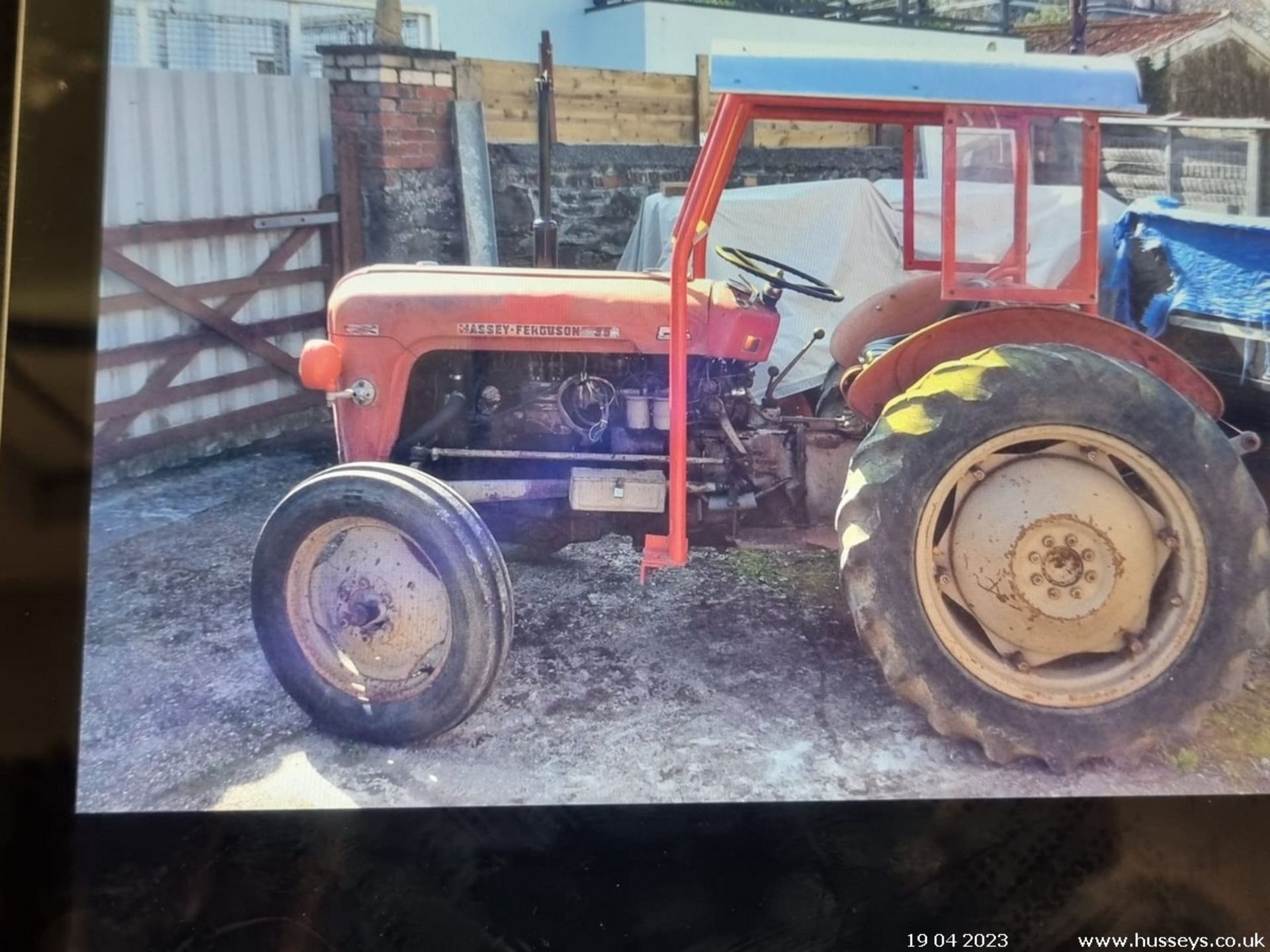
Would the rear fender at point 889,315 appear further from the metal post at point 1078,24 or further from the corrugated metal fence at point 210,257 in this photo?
the corrugated metal fence at point 210,257

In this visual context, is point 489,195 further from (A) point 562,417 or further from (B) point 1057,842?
(B) point 1057,842

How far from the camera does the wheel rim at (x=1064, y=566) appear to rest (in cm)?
180

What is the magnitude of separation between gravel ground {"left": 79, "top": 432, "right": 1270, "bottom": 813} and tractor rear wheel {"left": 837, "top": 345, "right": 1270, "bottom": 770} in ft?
0.24

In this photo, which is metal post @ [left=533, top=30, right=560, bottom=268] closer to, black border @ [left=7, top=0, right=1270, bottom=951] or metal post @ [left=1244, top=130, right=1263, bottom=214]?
black border @ [left=7, top=0, right=1270, bottom=951]

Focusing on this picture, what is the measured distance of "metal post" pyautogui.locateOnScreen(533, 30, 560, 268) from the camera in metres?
2.52

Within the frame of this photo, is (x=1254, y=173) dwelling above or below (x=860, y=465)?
above

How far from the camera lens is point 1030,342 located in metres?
1.98

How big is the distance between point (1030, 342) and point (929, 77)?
50 centimetres

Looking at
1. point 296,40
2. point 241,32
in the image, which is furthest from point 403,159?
point 241,32

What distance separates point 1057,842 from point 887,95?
3.65 ft

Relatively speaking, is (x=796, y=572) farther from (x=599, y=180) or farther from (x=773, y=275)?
(x=599, y=180)

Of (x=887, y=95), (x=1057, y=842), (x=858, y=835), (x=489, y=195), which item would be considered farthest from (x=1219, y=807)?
(x=489, y=195)

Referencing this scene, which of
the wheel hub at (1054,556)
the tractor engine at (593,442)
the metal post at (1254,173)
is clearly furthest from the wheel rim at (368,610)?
the metal post at (1254,173)

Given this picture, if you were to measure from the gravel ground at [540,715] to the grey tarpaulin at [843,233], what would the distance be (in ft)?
2.20
